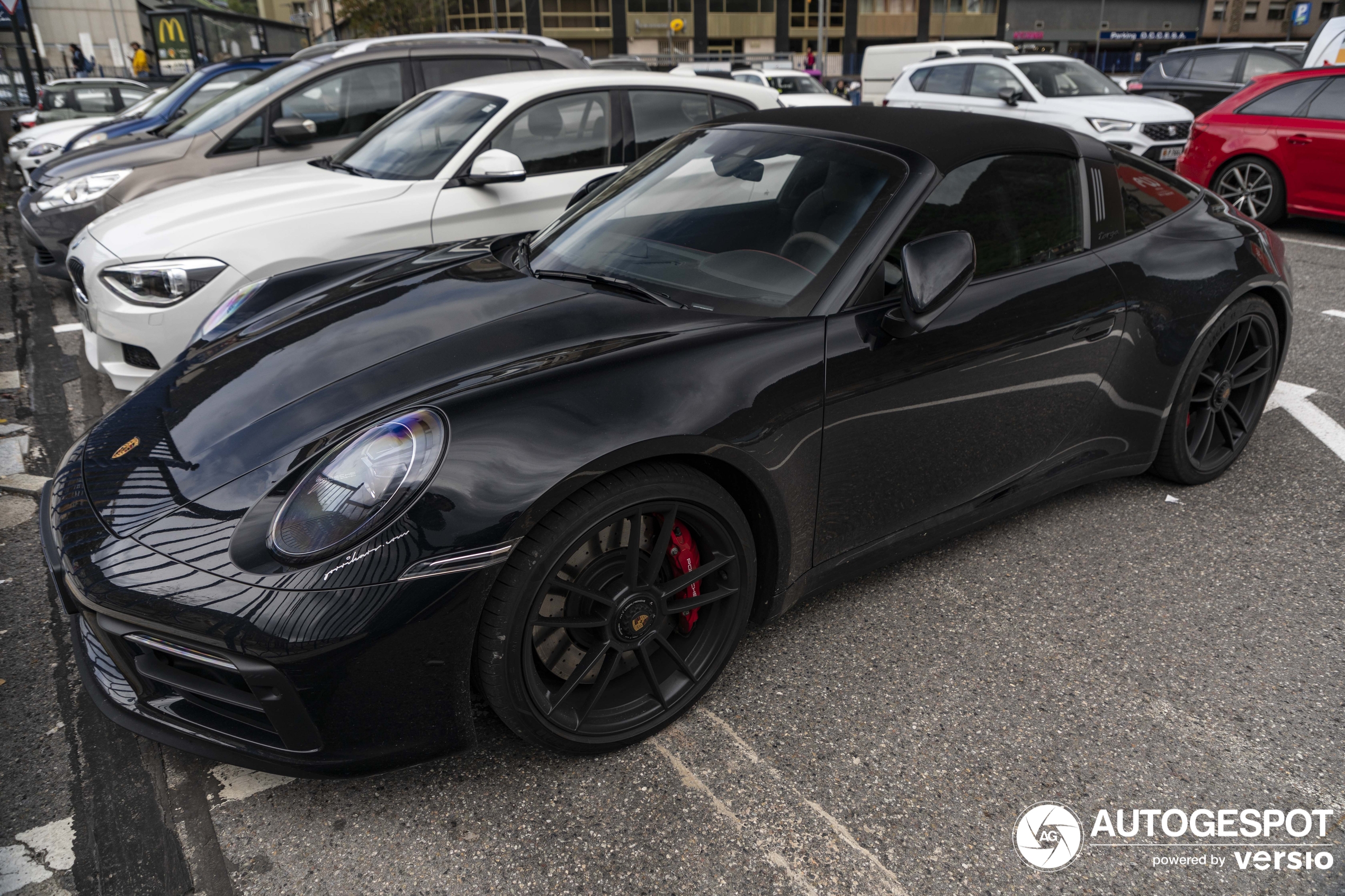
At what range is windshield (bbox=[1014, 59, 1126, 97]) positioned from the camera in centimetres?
1166

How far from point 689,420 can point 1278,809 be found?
158 centimetres

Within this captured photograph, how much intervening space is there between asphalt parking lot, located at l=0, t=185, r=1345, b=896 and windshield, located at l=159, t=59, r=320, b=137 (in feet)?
14.0

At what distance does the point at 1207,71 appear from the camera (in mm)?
13711

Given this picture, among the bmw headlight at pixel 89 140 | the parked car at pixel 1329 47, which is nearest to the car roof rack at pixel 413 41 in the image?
the bmw headlight at pixel 89 140

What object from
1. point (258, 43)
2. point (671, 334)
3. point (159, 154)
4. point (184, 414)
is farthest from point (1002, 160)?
point (258, 43)

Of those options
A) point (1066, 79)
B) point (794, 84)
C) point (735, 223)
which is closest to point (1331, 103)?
point (1066, 79)

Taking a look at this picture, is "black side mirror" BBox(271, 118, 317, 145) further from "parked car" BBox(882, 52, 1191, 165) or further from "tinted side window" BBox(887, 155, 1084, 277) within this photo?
"parked car" BBox(882, 52, 1191, 165)

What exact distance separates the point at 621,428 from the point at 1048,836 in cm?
128

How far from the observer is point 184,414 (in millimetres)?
2312

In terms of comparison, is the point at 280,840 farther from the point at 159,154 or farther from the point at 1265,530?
the point at 159,154

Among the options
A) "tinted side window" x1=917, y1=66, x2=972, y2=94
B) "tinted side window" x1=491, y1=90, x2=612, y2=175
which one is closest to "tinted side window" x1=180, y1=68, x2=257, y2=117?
"tinted side window" x1=491, y1=90, x2=612, y2=175

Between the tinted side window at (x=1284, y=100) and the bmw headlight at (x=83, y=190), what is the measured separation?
9.37m

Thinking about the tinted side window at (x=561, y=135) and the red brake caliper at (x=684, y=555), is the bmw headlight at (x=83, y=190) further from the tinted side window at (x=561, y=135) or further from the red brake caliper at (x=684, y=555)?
the red brake caliper at (x=684, y=555)

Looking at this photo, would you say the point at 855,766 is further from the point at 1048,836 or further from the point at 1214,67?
the point at 1214,67
